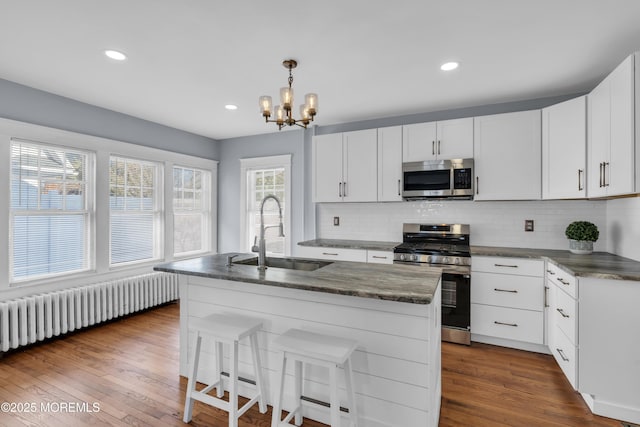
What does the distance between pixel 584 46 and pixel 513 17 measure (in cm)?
80

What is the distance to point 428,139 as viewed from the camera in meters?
3.69

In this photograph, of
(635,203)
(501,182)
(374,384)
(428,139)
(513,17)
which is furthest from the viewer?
(428,139)

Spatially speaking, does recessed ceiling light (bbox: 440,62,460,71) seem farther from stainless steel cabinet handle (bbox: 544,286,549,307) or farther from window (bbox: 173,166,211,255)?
window (bbox: 173,166,211,255)

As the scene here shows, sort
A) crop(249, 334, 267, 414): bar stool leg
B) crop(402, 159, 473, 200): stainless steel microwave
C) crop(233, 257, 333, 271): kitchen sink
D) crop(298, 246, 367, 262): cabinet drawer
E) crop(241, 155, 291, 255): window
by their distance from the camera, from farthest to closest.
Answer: crop(241, 155, 291, 255): window, crop(298, 246, 367, 262): cabinet drawer, crop(402, 159, 473, 200): stainless steel microwave, crop(233, 257, 333, 271): kitchen sink, crop(249, 334, 267, 414): bar stool leg

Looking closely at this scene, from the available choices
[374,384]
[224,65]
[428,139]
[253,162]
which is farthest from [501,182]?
[253,162]

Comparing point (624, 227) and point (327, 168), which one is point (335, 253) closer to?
point (327, 168)

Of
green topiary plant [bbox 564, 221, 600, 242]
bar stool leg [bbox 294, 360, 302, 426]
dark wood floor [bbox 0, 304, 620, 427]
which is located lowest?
dark wood floor [bbox 0, 304, 620, 427]

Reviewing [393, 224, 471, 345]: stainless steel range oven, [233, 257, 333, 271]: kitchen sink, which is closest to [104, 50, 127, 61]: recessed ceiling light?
[233, 257, 333, 271]: kitchen sink

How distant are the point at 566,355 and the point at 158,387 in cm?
313

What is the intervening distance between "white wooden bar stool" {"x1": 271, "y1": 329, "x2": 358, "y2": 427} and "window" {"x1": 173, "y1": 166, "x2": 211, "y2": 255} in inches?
144

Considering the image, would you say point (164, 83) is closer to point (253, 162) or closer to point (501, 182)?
point (253, 162)

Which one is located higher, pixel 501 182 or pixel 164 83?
pixel 164 83

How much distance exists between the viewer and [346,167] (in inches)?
163

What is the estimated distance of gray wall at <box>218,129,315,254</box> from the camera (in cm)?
473
